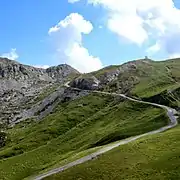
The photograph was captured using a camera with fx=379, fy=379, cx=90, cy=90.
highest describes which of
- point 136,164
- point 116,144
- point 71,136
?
point 71,136

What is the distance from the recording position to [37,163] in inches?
5039

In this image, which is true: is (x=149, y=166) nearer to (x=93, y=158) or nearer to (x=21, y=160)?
(x=93, y=158)

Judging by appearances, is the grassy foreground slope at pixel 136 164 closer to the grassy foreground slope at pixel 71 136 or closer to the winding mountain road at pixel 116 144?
the winding mountain road at pixel 116 144

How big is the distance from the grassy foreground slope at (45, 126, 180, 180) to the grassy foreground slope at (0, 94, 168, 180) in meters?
19.9

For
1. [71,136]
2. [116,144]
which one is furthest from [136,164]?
[71,136]

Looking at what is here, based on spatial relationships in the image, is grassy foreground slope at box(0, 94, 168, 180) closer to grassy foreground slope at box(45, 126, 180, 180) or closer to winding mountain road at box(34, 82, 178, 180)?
winding mountain road at box(34, 82, 178, 180)

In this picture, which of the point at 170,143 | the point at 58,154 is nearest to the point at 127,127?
the point at 58,154

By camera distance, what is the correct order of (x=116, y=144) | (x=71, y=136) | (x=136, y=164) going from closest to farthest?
(x=136, y=164), (x=116, y=144), (x=71, y=136)

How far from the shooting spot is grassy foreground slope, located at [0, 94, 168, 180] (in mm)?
124038

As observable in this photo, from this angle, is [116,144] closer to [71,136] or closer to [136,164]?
[136,164]

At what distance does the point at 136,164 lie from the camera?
248ft

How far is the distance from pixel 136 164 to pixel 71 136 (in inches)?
3360

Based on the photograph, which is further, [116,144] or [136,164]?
[116,144]

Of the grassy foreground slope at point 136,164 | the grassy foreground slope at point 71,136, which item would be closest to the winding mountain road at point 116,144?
the grassy foreground slope at point 71,136
